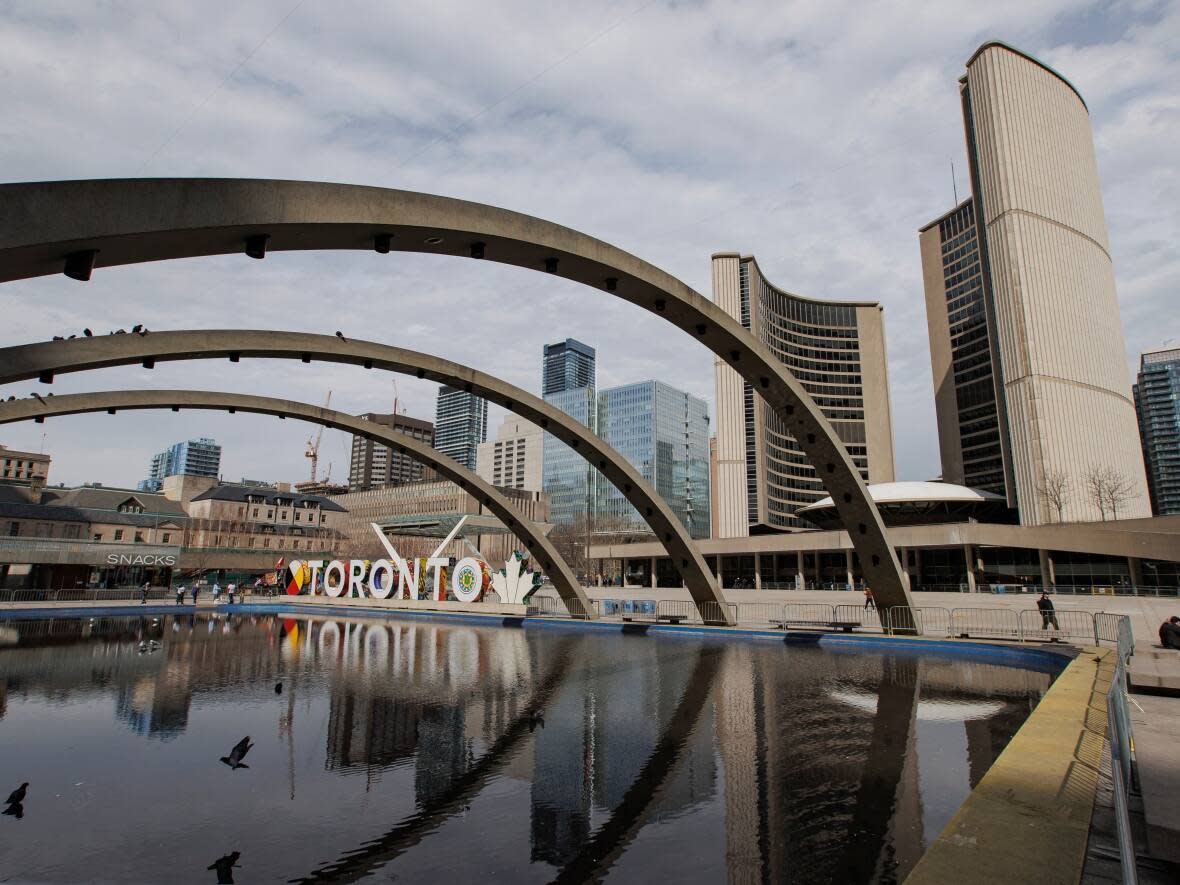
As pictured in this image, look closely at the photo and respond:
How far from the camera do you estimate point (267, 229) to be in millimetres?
8258

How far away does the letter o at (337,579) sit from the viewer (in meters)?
44.6

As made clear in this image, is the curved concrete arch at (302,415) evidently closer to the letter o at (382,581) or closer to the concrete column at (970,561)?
the letter o at (382,581)

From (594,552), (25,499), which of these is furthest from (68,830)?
(25,499)

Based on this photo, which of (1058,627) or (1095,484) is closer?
(1058,627)

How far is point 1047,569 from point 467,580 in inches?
1856

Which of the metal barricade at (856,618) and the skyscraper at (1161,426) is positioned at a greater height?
the skyscraper at (1161,426)

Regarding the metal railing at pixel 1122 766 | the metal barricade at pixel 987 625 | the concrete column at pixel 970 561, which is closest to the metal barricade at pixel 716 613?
the metal barricade at pixel 987 625

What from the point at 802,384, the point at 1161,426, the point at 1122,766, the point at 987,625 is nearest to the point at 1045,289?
the point at 802,384

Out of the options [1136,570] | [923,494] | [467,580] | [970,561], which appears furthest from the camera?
[923,494]

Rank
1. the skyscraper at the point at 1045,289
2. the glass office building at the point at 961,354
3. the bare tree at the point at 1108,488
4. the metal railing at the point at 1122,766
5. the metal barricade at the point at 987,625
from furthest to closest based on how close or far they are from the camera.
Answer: the glass office building at the point at 961,354 < the skyscraper at the point at 1045,289 < the bare tree at the point at 1108,488 < the metal barricade at the point at 987,625 < the metal railing at the point at 1122,766

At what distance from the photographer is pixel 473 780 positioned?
8039 mm

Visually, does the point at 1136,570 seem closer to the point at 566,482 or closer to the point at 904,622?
the point at 904,622

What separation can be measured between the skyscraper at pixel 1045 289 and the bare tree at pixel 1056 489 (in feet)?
0.53

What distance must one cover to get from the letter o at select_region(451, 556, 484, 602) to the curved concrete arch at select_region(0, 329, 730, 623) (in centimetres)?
1320
